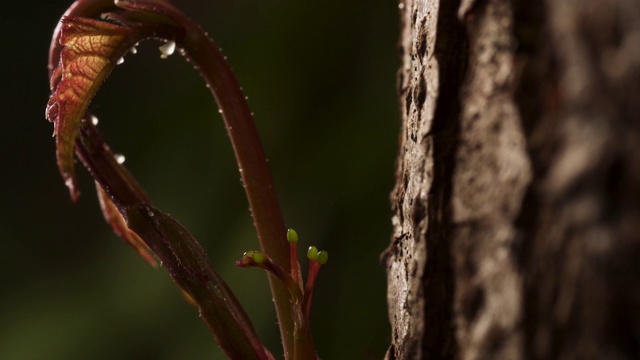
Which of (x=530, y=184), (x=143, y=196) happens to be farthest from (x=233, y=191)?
(x=530, y=184)

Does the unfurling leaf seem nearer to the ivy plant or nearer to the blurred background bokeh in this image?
the ivy plant

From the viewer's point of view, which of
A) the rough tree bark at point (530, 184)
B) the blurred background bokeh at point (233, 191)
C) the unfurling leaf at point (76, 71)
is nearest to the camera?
the rough tree bark at point (530, 184)

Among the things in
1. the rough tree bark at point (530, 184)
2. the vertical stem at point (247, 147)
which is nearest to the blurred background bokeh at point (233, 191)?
the vertical stem at point (247, 147)

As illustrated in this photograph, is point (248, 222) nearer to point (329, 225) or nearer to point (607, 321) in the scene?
point (329, 225)

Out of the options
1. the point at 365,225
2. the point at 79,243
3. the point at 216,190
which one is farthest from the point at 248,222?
the point at 79,243

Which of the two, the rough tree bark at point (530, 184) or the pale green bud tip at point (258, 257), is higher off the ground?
the rough tree bark at point (530, 184)

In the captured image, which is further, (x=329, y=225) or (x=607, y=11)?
(x=329, y=225)

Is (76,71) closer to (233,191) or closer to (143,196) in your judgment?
(143,196)

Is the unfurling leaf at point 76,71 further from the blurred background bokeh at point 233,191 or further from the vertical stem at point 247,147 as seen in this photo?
the blurred background bokeh at point 233,191
